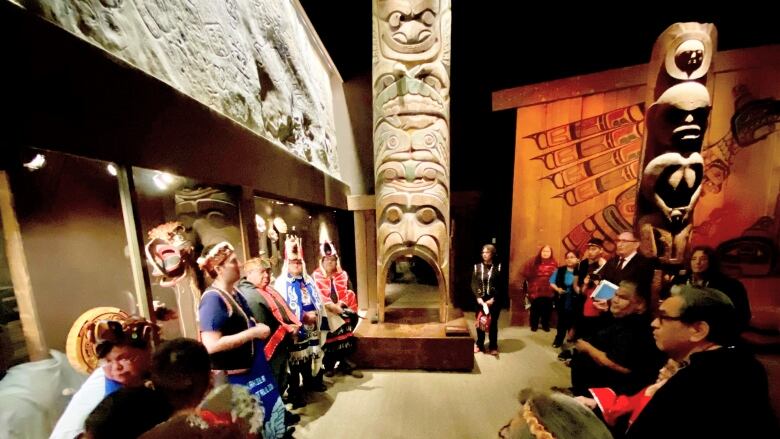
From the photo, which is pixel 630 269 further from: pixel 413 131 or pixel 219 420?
pixel 219 420

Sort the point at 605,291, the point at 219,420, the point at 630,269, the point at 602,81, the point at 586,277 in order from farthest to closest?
the point at 602,81 → the point at 586,277 → the point at 630,269 → the point at 605,291 → the point at 219,420

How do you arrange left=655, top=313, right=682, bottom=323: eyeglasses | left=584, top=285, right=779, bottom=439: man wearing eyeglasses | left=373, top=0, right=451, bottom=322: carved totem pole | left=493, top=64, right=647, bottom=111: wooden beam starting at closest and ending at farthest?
1. left=584, top=285, right=779, bottom=439: man wearing eyeglasses
2. left=655, top=313, right=682, bottom=323: eyeglasses
3. left=373, top=0, right=451, bottom=322: carved totem pole
4. left=493, top=64, right=647, bottom=111: wooden beam

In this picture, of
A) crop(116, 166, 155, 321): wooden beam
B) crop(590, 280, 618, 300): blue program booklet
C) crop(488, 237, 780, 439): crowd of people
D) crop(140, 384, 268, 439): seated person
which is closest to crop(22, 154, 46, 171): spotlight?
crop(116, 166, 155, 321): wooden beam

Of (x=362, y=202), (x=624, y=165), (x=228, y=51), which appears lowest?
(x=362, y=202)

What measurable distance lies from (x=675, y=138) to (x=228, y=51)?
13.7ft

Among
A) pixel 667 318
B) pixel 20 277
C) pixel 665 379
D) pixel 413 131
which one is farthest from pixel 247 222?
pixel 665 379

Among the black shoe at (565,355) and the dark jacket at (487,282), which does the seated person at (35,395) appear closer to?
the dark jacket at (487,282)

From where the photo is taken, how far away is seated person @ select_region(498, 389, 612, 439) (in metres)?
0.79

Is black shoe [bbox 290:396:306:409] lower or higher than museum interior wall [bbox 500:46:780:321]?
lower

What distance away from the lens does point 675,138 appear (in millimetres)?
2879

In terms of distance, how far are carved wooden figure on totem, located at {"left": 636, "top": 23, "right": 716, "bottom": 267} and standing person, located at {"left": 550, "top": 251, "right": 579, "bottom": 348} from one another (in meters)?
1.10

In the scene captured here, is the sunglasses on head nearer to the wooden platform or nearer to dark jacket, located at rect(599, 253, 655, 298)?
the wooden platform

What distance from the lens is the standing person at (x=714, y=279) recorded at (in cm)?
253

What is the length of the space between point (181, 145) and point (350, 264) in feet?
16.7
